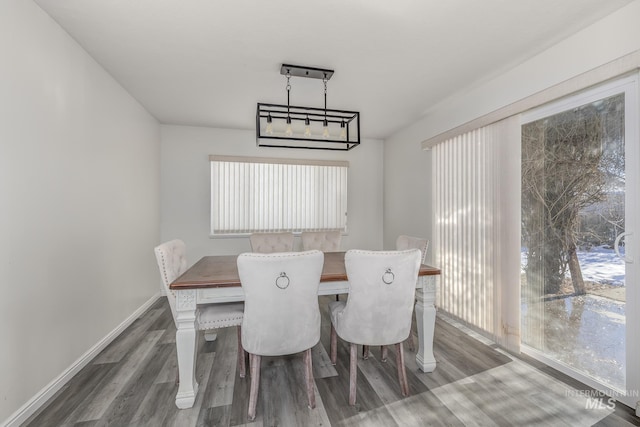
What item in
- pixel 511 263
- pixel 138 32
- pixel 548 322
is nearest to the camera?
pixel 138 32

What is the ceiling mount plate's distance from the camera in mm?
2393

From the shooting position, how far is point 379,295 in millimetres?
1744

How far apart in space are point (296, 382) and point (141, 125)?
3.34 meters

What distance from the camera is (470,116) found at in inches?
116

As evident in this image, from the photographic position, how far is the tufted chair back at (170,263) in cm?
186

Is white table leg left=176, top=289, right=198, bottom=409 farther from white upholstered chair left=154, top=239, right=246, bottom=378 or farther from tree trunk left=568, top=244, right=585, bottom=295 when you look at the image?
tree trunk left=568, top=244, right=585, bottom=295

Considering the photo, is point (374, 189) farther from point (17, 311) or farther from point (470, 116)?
point (17, 311)

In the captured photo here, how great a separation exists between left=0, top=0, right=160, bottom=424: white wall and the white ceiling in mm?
293

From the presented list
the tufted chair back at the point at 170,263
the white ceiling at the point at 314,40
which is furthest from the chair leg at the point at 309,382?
the white ceiling at the point at 314,40

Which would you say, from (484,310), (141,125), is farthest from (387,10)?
(141,125)

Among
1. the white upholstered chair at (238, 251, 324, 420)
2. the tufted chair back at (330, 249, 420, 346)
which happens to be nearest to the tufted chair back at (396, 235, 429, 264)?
the tufted chair back at (330, 249, 420, 346)

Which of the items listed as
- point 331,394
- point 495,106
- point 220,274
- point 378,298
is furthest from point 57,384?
point 495,106

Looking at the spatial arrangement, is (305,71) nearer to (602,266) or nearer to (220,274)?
(220,274)

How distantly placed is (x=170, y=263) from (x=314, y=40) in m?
1.96
